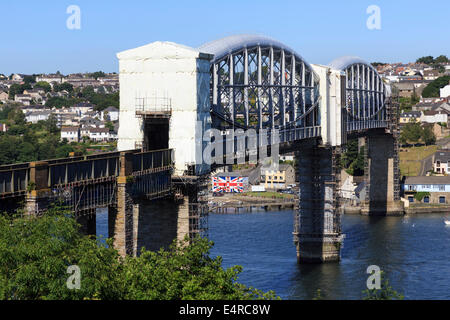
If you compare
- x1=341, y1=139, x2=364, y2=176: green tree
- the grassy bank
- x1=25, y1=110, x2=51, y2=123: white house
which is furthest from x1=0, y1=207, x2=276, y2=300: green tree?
x1=25, y1=110, x2=51, y2=123: white house

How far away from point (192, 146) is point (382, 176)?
5197cm

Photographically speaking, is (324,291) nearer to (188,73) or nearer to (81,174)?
(188,73)

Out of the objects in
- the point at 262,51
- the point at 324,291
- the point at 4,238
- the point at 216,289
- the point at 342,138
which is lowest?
the point at 324,291

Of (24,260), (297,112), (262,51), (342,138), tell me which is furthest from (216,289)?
(342,138)

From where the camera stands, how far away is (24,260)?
71.8 feet

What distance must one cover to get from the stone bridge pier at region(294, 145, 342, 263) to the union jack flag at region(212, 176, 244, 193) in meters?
40.7

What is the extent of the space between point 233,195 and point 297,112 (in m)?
41.3

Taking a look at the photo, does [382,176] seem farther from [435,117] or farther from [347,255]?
[435,117]

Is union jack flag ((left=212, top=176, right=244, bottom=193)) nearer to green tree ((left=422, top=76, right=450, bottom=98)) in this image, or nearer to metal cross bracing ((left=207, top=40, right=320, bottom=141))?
metal cross bracing ((left=207, top=40, right=320, bottom=141))

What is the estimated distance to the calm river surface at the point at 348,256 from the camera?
156 feet

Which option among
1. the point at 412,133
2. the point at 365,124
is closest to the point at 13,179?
the point at 365,124

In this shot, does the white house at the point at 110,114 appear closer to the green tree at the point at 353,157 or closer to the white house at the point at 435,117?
the white house at the point at 435,117

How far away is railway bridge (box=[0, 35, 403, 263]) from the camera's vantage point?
104 feet
